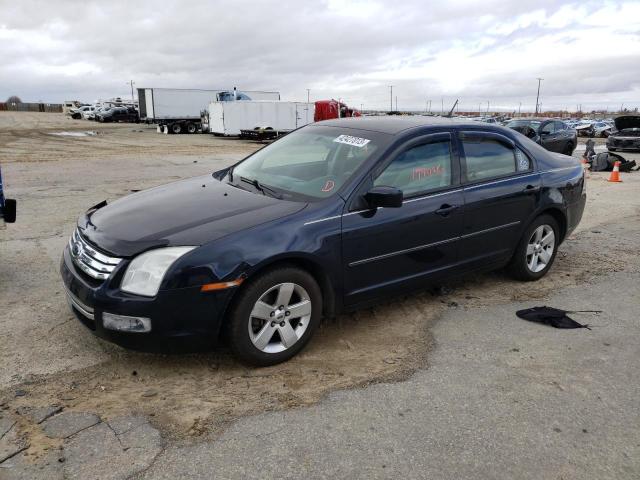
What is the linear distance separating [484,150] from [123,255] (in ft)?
10.6

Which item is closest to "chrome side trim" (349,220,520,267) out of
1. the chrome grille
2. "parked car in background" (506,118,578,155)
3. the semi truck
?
the chrome grille

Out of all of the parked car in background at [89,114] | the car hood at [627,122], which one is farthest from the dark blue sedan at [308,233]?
the parked car in background at [89,114]

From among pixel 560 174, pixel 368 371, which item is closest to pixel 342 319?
pixel 368 371

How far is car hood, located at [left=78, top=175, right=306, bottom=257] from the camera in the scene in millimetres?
3279

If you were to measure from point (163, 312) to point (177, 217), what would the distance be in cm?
73

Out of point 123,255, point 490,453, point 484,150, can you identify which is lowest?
point 490,453

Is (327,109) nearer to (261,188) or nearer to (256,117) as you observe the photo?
(256,117)

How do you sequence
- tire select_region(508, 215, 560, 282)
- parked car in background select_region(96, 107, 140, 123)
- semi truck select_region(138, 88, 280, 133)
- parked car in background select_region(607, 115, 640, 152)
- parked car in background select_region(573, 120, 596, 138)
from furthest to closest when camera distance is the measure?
parked car in background select_region(96, 107, 140, 123), parked car in background select_region(573, 120, 596, 138), semi truck select_region(138, 88, 280, 133), parked car in background select_region(607, 115, 640, 152), tire select_region(508, 215, 560, 282)

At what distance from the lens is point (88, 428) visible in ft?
9.24

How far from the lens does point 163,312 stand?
123 inches

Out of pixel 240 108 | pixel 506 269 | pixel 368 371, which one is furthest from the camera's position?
pixel 240 108

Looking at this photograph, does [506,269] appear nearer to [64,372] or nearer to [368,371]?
[368,371]

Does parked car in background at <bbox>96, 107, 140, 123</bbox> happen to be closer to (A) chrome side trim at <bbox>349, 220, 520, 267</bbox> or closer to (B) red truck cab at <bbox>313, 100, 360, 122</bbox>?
(B) red truck cab at <bbox>313, 100, 360, 122</bbox>

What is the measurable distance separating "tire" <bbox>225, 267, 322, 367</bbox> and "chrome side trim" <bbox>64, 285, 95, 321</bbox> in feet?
2.80
